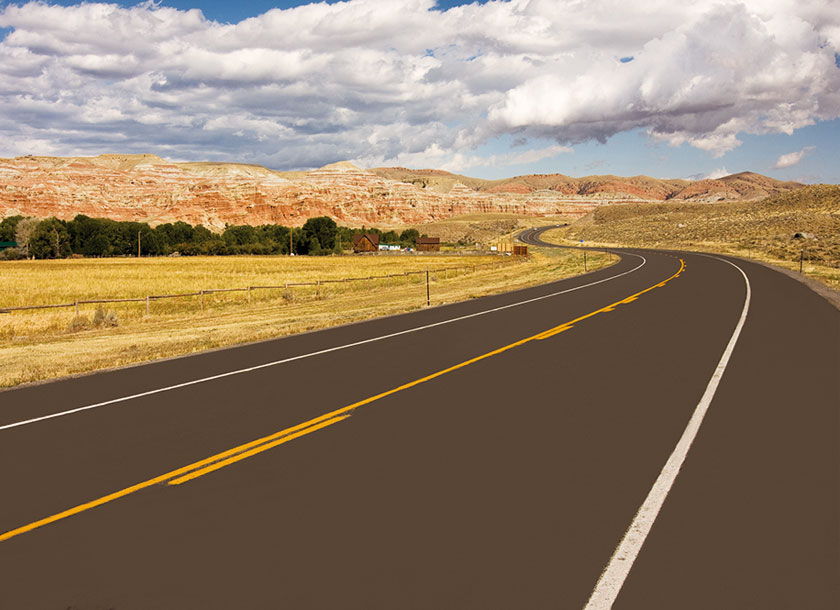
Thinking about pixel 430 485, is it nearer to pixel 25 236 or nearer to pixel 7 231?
pixel 25 236

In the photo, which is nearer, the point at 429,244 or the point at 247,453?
the point at 247,453

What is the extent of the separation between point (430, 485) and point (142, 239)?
13233 cm

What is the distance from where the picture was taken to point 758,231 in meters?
91.9

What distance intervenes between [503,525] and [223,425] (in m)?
4.44

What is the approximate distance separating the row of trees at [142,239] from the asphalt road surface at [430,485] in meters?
114

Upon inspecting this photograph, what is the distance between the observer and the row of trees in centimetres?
11169

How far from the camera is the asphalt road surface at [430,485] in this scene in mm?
4438

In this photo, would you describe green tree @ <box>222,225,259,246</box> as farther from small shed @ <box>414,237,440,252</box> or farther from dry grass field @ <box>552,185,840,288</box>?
dry grass field @ <box>552,185,840,288</box>

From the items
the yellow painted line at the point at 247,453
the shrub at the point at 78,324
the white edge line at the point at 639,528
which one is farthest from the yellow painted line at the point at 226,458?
the shrub at the point at 78,324

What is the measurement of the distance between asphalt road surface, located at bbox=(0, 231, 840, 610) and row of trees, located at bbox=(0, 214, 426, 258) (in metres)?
114

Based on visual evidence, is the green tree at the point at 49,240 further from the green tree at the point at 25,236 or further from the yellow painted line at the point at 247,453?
the yellow painted line at the point at 247,453

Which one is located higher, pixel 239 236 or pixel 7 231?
pixel 239 236

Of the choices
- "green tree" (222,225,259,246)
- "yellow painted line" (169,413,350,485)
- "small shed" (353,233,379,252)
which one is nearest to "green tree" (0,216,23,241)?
"green tree" (222,225,259,246)

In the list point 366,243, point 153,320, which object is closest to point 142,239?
point 366,243
